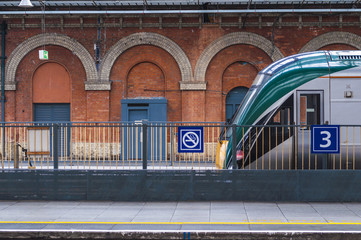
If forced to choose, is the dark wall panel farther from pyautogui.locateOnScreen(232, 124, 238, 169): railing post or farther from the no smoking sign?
the no smoking sign

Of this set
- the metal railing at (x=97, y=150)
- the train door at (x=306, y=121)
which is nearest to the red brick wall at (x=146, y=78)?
the metal railing at (x=97, y=150)

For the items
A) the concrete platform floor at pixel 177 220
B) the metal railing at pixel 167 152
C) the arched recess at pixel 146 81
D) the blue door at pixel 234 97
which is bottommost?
the concrete platform floor at pixel 177 220

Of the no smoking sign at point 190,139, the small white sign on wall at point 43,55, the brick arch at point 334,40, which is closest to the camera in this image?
the no smoking sign at point 190,139

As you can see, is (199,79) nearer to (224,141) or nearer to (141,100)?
(141,100)

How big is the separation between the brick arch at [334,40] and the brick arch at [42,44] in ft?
30.2

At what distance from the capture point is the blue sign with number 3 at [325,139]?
35.8 ft

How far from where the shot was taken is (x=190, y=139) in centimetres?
1127

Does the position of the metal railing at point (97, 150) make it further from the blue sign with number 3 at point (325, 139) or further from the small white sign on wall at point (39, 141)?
the blue sign with number 3 at point (325, 139)

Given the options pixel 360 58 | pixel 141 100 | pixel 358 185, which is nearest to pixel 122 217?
pixel 358 185

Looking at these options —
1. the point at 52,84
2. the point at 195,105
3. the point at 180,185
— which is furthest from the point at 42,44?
the point at 180,185

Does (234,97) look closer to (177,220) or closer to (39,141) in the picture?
(39,141)

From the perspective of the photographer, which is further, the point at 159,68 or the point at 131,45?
the point at 159,68

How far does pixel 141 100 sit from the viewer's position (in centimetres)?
2112

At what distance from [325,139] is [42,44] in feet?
47.8
